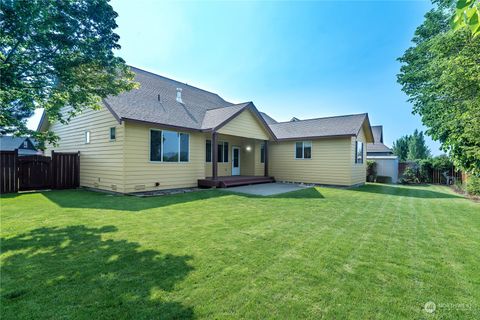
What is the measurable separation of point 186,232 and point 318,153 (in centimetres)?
1137

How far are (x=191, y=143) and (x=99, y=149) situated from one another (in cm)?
407

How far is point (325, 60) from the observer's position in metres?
15.0

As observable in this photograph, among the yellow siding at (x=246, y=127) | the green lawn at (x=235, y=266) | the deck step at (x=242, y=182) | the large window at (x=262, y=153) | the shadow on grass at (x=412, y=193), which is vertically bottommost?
the shadow on grass at (x=412, y=193)

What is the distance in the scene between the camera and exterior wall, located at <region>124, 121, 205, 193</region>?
927cm

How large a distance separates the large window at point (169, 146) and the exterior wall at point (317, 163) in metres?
6.85

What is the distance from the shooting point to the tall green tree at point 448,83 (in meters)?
6.88

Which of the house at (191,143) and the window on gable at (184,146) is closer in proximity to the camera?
the house at (191,143)

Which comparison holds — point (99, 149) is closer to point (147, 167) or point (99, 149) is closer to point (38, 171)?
point (147, 167)

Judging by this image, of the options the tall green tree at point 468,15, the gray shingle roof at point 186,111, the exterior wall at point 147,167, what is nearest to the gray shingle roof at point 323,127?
the gray shingle roof at point 186,111

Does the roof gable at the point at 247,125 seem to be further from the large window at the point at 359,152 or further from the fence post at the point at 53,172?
the fence post at the point at 53,172

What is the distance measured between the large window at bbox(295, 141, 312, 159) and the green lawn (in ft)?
28.9

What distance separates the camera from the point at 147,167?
9.84 meters

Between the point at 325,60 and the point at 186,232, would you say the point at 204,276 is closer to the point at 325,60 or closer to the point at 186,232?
the point at 186,232

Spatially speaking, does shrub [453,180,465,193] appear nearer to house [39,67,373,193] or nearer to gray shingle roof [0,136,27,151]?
house [39,67,373,193]
